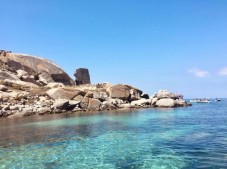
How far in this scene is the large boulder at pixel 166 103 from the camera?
7819 cm

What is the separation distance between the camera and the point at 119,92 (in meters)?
77.1

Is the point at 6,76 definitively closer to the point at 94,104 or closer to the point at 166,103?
the point at 94,104

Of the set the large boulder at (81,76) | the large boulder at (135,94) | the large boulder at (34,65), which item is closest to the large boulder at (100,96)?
the large boulder at (135,94)

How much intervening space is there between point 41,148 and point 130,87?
59.7 metres

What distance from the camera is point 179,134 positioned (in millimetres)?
28938

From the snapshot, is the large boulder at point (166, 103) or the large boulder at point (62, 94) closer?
the large boulder at point (62, 94)

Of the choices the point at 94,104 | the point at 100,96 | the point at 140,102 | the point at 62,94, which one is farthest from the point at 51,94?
the point at 140,102

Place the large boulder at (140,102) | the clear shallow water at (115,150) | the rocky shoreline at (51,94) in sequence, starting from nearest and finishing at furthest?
the clear shallow water at (115,150) → the rocky shoreline at (51,94) → the large boulder at (140,102)

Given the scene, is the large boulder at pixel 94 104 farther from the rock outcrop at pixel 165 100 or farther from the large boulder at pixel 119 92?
the rock outcrop at pixel 165 100

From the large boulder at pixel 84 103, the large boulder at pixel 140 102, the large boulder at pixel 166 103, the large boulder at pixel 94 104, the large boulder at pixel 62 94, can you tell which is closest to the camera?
the large boulder at pixel 84 103

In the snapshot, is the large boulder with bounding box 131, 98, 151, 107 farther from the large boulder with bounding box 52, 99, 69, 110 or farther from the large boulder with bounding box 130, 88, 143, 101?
the large boulder with bounding box 52, 99, 69, 110

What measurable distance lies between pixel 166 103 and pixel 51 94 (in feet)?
105

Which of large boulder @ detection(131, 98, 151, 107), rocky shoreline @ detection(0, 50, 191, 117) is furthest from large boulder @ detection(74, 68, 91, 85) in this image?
large boulder @ detection(131, 98, 151, 107)

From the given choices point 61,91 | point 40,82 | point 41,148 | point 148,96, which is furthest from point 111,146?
point 40,82
